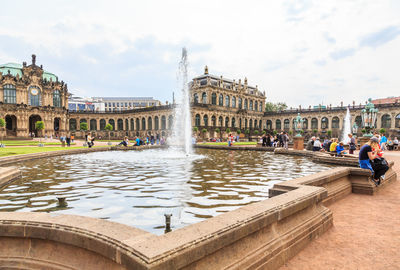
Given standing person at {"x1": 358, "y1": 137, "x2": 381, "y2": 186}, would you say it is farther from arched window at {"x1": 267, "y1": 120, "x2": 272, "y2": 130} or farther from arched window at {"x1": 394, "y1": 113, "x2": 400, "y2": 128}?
arched window at {"x1": 267, "y1": 120, "x2": 272, "y2": 130}

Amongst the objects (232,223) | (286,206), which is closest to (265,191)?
(286,206)

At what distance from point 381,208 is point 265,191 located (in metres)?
2.82

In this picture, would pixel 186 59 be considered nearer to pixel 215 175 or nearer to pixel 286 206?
pixel 215 175

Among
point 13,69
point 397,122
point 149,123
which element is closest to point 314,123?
point 397,122

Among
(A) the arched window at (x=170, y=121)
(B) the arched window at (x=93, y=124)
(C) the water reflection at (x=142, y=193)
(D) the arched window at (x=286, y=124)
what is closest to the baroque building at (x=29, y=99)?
(B) the arched window at (x=93, y=124)

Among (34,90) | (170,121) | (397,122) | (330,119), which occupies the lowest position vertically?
(397,122)

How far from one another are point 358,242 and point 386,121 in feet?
236

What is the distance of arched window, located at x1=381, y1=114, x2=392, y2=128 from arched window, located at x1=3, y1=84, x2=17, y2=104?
86.2m

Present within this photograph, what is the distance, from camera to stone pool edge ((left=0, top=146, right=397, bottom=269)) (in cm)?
238

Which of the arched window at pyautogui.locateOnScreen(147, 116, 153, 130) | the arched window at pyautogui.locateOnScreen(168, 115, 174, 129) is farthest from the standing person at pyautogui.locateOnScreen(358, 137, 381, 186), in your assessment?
the arched window at pyautogui.locateOnScreen(147, 116, 153, 130)

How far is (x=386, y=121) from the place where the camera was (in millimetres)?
61719

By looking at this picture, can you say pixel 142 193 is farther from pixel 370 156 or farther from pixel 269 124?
pixel 269 124

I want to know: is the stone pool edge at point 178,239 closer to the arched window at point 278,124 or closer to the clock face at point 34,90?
the clock face at point 34,90

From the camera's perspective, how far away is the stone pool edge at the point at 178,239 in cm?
238
